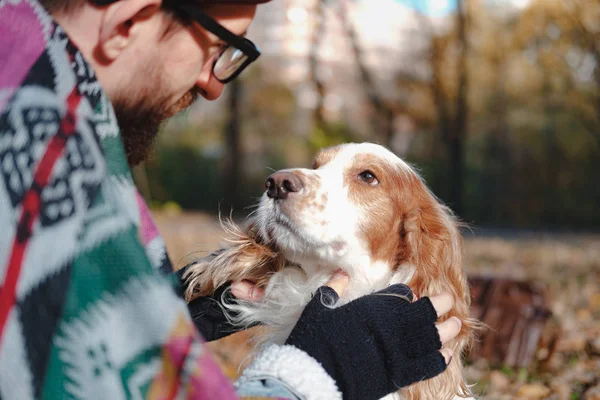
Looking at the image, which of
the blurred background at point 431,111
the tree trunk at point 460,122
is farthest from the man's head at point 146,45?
the tree trunk at point 460,122

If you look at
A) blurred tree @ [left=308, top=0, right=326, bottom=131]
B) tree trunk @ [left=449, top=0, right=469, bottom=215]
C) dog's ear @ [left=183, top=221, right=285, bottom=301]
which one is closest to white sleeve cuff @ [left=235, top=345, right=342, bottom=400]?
dog's ear @ [left=183, top=221, right=285, bottom=301]

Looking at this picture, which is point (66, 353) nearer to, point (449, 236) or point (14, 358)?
point (14, 358)

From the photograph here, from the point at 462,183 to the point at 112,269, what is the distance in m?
14.6

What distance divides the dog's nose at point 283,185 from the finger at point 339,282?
312mm

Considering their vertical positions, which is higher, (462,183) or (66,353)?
(66,353)

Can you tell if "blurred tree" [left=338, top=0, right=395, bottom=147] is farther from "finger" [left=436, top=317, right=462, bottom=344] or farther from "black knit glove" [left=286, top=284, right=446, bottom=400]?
"black knit glove" [left=286, top=284, right=446, bottom=400]

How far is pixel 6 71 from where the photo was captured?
4.09ft

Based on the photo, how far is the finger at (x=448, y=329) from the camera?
1975mm

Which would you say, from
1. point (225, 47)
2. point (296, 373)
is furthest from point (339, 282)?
point (225, 47)

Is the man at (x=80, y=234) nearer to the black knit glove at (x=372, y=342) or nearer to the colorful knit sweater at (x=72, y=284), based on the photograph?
the colorful knit sweater at (x=72, y=284)

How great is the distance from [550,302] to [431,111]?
10.2 meters

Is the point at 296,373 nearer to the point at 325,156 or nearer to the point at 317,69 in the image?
the point at 325,156

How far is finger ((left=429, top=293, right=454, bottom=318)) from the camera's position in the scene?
79.9 inches

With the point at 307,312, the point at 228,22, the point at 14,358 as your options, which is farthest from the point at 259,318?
the point at 14,358
